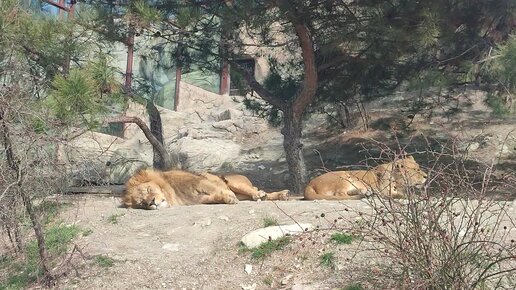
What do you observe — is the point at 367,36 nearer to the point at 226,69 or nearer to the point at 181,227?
the point at 226,69

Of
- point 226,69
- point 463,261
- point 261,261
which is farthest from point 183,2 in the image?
point 463,261

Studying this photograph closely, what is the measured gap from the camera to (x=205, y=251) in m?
7.86

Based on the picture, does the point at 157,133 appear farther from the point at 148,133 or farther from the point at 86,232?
the point at 86,232

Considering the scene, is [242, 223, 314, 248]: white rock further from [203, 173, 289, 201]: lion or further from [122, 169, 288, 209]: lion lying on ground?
[203, 173, 289, 201]: lion

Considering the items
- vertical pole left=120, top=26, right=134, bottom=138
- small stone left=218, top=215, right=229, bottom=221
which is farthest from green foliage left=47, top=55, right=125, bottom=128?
small stone left=218, top=215, right=229, bottom=221

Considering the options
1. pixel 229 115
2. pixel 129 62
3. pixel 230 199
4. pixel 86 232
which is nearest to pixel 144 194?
pixel 230 199

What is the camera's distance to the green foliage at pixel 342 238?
286 inches

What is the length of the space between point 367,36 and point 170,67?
412 cm

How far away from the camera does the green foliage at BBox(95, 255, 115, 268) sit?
7723mm

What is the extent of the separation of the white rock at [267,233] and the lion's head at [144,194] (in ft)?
9.28

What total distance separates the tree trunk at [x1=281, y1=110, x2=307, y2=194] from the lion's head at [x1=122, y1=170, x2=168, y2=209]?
97.8 inches

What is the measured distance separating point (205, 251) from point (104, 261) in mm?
1133

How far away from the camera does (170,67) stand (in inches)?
511

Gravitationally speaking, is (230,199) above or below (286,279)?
above
